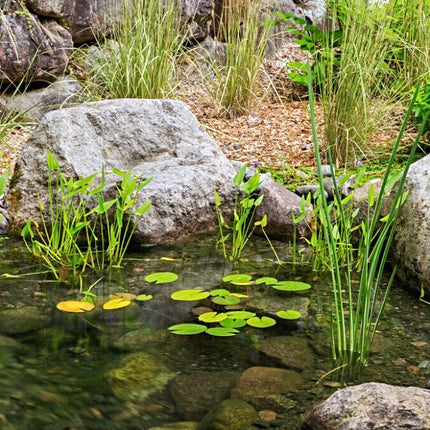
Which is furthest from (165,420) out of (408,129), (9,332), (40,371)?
(408,129)

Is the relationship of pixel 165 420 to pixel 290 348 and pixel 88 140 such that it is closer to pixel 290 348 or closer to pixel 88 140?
pixel 290 348

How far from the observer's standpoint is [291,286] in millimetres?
2498

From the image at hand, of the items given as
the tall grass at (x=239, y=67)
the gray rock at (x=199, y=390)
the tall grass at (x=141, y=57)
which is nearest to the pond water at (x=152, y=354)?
the gray rock at (x=199, y=390)

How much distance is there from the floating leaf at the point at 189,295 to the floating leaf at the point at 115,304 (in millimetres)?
189

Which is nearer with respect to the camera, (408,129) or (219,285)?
(219,285)

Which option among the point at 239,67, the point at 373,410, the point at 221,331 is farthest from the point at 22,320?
the point at 239,67

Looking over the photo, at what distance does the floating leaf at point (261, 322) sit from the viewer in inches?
84.5

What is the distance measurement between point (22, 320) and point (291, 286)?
1.07 m

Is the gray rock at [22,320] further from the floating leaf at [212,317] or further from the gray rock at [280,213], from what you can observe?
the gray rock at [280,213]

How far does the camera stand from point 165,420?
5.28 ft

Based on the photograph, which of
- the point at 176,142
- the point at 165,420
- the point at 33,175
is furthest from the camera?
the point at 176,142

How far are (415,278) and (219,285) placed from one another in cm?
85

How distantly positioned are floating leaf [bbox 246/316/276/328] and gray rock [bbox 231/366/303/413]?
0.29 m

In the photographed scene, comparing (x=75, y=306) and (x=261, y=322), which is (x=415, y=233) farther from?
(x=75, y=306)
